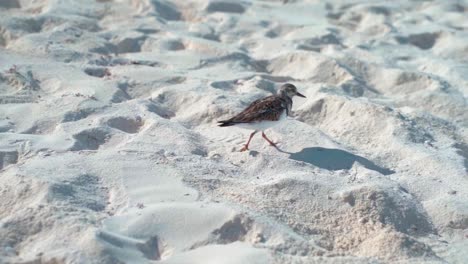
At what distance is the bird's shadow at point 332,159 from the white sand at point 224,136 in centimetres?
2

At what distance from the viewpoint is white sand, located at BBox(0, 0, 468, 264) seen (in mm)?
3504

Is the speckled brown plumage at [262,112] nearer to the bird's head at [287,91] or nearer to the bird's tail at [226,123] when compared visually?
the bird's tail at [226,123]

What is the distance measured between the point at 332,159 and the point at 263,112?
0.68 meters

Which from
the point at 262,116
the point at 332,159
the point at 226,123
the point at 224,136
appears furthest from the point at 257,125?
the point at 332,159

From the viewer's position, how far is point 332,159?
4.73 m

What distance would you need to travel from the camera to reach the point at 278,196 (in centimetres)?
403

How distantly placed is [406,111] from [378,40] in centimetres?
229

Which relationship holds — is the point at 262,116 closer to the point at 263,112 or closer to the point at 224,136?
the point at 263,112

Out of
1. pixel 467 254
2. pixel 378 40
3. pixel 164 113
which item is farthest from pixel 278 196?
pixel 378 40

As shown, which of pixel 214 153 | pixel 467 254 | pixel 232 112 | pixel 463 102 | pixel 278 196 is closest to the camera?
pixel 467 254

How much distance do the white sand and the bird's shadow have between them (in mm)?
20

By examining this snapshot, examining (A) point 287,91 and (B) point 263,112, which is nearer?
(B) point 263,112

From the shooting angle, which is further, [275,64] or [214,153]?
[275,64]

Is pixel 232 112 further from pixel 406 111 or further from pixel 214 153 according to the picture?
pixel 406 111
